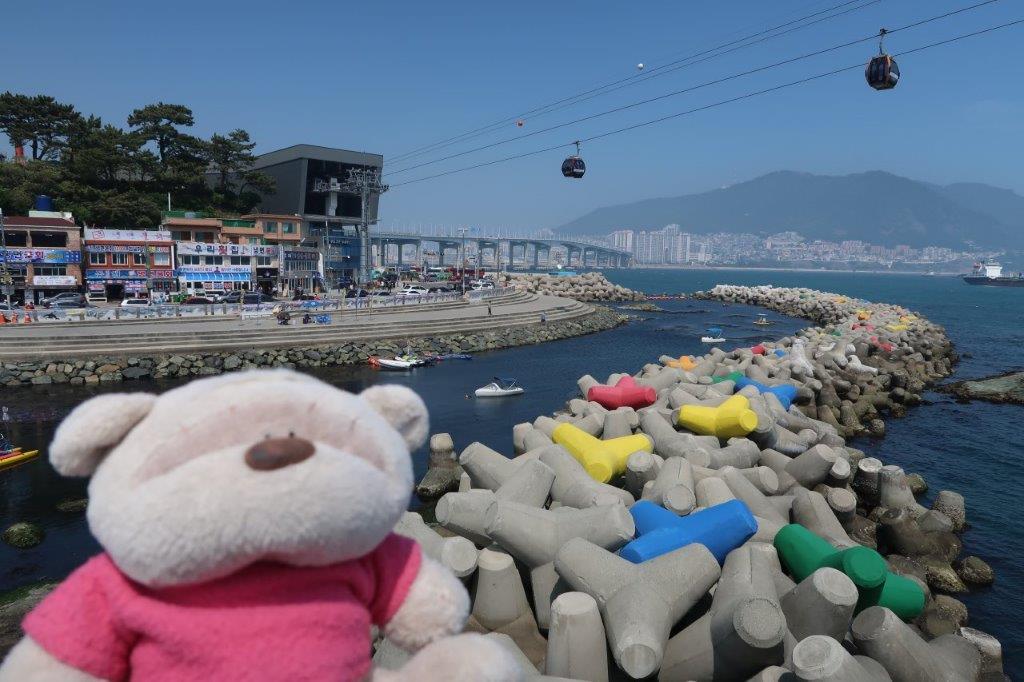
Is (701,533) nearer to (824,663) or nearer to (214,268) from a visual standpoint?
(824,663)

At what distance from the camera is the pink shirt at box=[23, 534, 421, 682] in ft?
7.00

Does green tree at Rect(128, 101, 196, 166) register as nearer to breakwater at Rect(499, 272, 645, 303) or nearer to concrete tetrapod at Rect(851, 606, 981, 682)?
breakwater at Rect(499, 272, 645, 303)

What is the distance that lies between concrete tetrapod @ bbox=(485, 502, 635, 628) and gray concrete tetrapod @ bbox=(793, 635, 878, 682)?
232 cm

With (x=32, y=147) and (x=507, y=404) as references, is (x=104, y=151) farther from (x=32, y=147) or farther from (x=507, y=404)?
(x=507, y=404)


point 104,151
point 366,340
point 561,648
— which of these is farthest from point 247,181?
point 561,648

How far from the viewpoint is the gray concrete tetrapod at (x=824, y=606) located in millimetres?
6355

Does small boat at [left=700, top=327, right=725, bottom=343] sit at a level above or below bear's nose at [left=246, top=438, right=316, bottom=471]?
below

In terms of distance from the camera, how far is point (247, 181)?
234 ft

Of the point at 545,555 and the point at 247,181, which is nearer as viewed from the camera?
the point at 545,555

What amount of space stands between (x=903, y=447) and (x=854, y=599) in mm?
17309

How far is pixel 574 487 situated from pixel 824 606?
12.4 feet

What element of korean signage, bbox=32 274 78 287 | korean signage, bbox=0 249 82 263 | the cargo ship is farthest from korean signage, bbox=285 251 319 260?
the cargo ship

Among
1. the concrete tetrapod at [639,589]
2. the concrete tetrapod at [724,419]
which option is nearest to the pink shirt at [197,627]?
the concrete tetrapod at [639,589]

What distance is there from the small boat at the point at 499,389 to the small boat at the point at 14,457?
15847 mm
